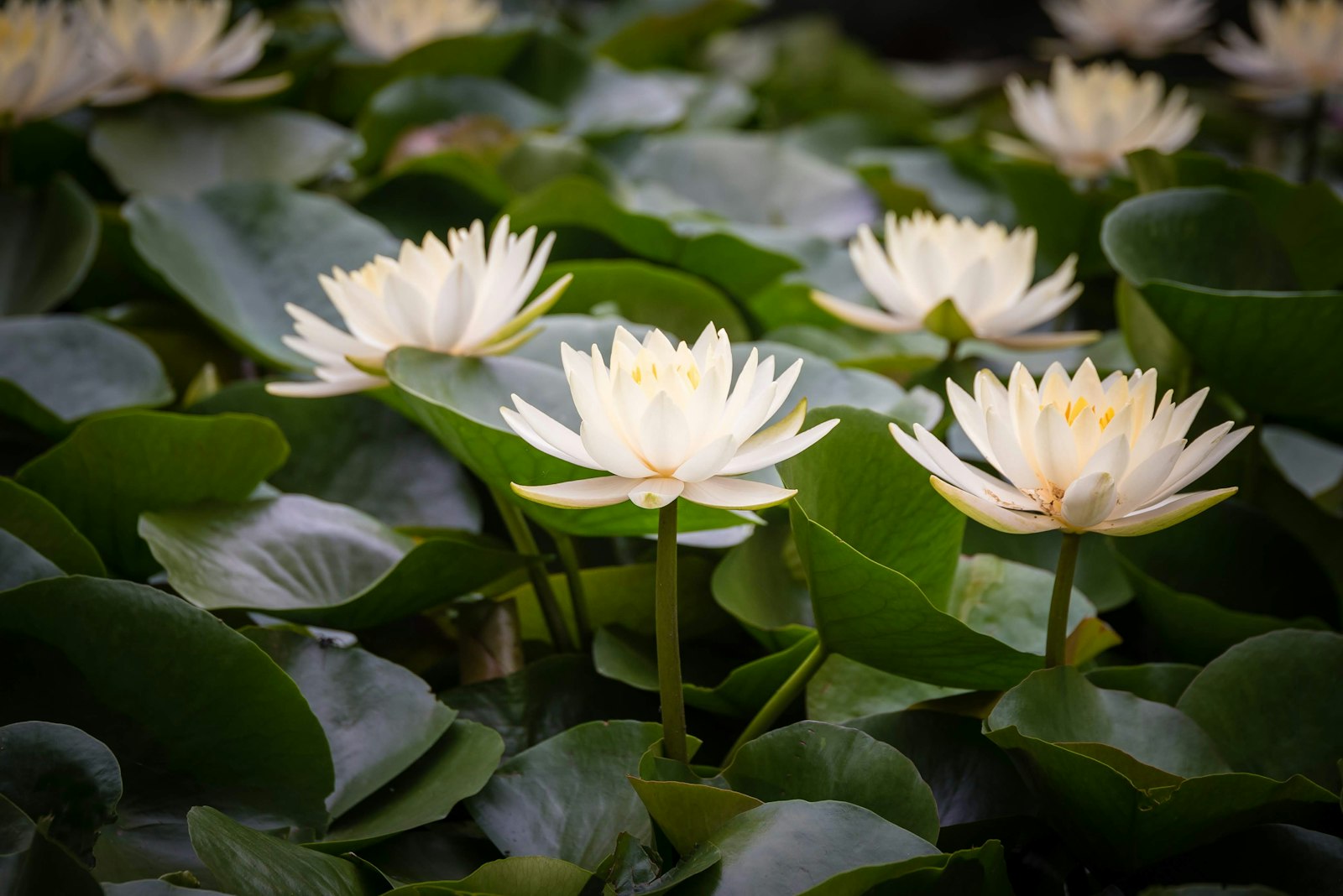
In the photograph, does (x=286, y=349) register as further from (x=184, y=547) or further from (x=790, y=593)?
(x=790, y=593)

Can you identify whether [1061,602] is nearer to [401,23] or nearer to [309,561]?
[309,561]

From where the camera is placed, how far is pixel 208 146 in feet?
3.41

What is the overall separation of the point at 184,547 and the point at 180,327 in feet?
1.29

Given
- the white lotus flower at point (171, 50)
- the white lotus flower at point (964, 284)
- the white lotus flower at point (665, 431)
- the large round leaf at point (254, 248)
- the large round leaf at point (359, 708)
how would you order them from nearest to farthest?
the white lotus flower at point (665, 431) < the large round leaf at point (359, 708) < the white lotus flower at point (964, 284) < the large round leaf at point (254, 248) < the white lotus flower at point (171, 50)

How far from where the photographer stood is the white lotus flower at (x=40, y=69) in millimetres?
861

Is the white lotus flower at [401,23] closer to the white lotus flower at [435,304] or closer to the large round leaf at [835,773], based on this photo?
the white lotus flower at [435,304]

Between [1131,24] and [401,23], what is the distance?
103 centimetres

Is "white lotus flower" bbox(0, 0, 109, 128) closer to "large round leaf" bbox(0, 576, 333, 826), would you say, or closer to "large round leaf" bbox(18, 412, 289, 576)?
"large round leaf" bbox(18, 412, 289, 576)

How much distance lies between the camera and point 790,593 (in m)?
0.61

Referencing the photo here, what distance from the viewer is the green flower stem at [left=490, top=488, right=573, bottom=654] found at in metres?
0.60

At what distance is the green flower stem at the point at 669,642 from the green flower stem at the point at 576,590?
5.5 inches

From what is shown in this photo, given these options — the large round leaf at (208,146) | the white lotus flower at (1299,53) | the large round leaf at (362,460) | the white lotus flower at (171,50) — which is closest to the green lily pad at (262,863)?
the large round leaf at (362,460)

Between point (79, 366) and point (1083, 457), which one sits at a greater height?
point (1083, 457)

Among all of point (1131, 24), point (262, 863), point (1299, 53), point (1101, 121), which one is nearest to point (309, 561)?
point (262, 863)
